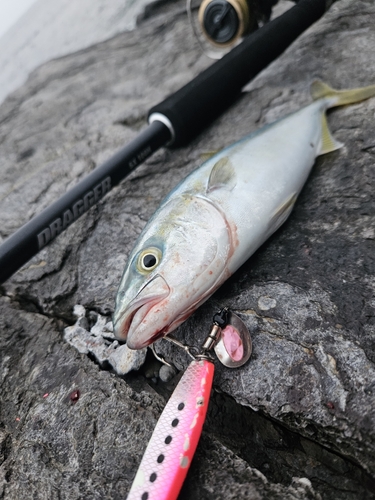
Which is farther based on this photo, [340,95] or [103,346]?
[340,95]

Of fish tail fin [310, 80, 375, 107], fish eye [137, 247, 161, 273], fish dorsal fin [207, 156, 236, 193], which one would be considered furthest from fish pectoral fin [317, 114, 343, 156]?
fish eye [137, 247, 161, 273]

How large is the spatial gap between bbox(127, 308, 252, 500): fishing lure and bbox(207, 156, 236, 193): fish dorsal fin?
0.48 metres

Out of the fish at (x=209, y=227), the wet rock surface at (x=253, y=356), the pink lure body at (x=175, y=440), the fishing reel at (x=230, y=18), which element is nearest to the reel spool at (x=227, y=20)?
the fishing reel at (x=230, y=18)

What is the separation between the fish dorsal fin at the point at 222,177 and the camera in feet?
5.57

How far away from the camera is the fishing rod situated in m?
1.94

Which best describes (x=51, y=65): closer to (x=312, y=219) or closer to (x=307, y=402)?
(x=312, y=219)

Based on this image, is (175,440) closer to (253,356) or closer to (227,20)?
(253,356)

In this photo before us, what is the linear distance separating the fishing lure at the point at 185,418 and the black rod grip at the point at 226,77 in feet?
4.33

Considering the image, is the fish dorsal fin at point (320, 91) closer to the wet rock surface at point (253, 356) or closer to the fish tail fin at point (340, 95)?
the fish tail fin at point (340, 95)

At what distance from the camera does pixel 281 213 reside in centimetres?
173

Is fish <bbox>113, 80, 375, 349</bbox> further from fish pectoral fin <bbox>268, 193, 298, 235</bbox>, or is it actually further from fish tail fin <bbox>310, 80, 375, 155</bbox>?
fish tail fin <bbox>310, 80, 375, 155</bbox>

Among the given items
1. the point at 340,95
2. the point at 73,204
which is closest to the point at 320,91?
the point at 340,95

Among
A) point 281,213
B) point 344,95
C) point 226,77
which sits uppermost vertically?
point 226,77

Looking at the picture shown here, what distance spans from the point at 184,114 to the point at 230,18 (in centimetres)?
77
